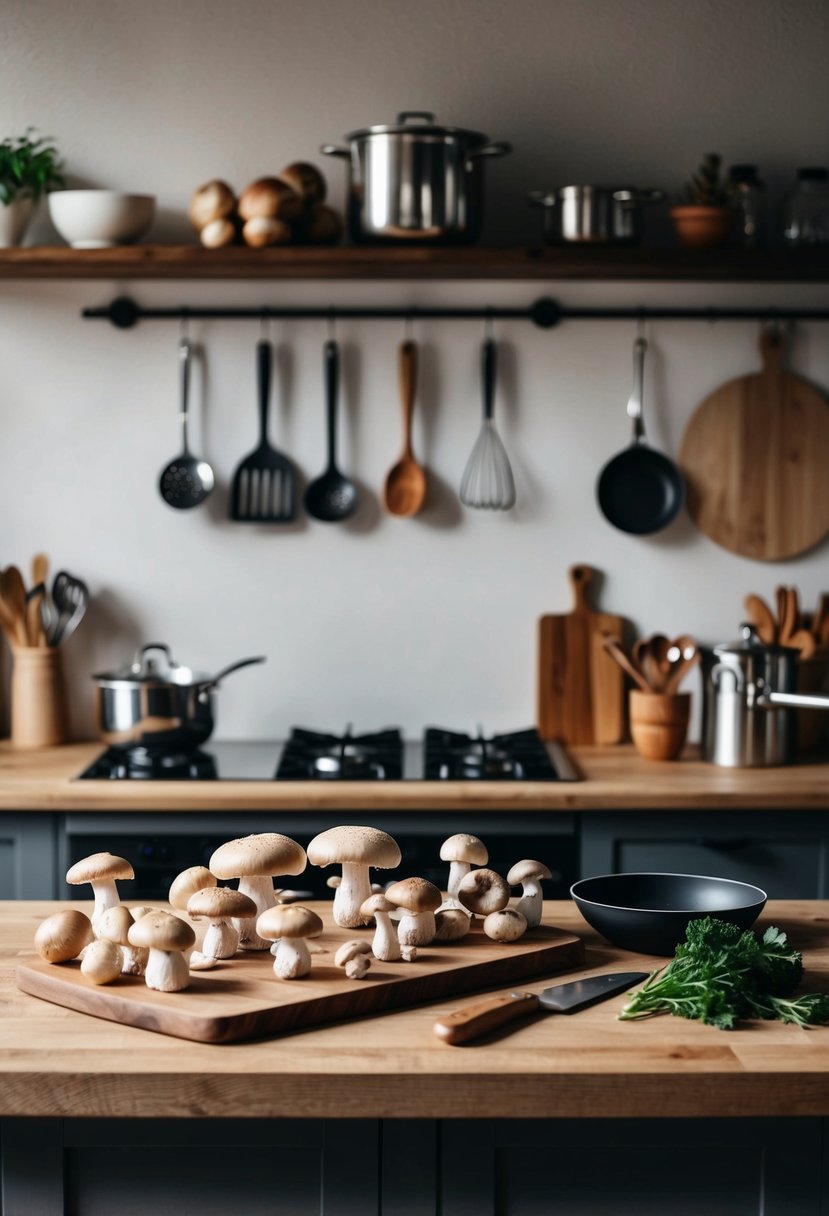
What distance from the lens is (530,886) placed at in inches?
70.1

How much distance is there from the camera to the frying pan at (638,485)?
3.48 meters

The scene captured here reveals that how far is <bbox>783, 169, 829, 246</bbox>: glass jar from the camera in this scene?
3.29 metres

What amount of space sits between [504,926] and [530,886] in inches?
4.0

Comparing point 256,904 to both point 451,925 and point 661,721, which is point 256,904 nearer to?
point 451,925

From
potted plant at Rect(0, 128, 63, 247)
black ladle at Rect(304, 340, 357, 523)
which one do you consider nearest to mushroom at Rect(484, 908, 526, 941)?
black ladle at Rect(304, 340, 357, 523)

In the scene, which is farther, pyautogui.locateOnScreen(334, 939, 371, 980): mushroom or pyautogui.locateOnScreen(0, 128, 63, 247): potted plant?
pyautogui.locateOnScreen(0, 128, 63, 247): potted plant

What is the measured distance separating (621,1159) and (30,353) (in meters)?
2.65

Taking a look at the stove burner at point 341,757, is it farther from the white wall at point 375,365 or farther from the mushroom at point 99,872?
the mushroom at point 99,872

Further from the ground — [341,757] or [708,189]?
[708,189]

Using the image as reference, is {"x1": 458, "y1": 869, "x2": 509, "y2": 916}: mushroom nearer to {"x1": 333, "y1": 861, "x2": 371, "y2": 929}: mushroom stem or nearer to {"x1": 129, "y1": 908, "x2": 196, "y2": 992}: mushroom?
{"x1": 333, "y1": 861, "x2": 371, "y2": 929}: mushroom stem

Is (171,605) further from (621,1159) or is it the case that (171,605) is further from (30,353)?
(621,1159)

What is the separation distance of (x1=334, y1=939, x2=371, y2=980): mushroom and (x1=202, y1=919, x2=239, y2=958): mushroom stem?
0.13 meters

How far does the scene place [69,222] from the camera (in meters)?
3.24

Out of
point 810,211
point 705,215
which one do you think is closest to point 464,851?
point 705,215
